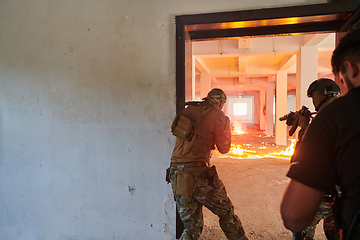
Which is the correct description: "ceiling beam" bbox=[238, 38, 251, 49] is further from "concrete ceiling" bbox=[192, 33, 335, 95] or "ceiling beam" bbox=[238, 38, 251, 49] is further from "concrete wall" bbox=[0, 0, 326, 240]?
"concrete wall" bbox=[0, 0, 326, 240]

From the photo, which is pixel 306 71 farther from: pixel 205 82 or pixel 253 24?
pixel 253 24

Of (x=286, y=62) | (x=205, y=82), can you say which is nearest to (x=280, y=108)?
(x=286, y=62)

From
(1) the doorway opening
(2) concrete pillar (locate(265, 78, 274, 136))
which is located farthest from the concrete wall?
(2) concrete pillar (locate(265, 78, 274, 136))

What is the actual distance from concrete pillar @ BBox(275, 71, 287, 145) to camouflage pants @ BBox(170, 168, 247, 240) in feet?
24.8

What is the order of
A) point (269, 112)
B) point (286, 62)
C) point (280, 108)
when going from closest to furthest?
point (286, 62) < point (280, 108) < point (269, 112)

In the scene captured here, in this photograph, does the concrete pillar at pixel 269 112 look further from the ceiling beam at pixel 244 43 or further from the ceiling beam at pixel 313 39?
the ceiling beam at pixel 244 43

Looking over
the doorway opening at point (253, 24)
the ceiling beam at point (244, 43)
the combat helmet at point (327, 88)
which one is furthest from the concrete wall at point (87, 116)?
the ceiling beam at point (244, 43)

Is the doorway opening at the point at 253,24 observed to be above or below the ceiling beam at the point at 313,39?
below

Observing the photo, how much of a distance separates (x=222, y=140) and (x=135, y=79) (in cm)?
106

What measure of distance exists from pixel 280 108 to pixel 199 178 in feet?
27.1

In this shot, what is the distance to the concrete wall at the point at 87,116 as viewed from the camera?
2.14 metres

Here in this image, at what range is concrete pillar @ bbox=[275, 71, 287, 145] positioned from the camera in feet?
28.4

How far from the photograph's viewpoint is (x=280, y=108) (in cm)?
894

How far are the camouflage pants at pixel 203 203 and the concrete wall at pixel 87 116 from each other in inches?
13.4
